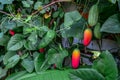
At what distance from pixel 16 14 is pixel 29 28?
0.17 meters

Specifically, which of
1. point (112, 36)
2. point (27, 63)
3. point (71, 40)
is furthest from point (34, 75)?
point (112, 36)

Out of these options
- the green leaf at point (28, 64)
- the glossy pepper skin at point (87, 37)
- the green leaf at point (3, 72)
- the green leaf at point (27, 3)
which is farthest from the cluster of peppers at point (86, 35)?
the green leaf at point (3, 72)

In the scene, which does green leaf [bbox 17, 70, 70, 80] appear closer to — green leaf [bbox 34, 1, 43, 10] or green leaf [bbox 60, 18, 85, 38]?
green leaf [bbox 60, 18, 85, 38]

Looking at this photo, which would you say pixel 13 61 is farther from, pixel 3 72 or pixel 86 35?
pixel 86 35

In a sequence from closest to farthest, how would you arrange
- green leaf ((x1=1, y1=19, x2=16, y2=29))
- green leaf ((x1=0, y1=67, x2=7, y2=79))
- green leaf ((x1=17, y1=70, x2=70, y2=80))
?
green leaf ((x1=17, y1=70, x2=70, y2=80)), green leaf ((x1=1, y1=19, x2=16, y2=29)), green leaf ((x1=0, y1=67, x2=7, y2=79))

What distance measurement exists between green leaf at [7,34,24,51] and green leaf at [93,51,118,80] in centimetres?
46

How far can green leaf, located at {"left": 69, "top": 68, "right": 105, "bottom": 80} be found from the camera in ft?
3.55

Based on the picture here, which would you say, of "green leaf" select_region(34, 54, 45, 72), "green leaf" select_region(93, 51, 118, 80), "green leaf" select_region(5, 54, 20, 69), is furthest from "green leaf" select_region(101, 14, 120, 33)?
"green leaf" select_region(5, 54, 20, 69)

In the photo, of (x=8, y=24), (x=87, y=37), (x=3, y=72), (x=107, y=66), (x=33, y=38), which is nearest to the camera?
(x=107, y=66)

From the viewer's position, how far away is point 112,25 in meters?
1.16

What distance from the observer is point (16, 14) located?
150 centimetres

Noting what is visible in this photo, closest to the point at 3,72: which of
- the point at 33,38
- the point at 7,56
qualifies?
the point at 7,56

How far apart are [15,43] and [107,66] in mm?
520

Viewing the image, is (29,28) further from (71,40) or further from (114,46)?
(114,46)
